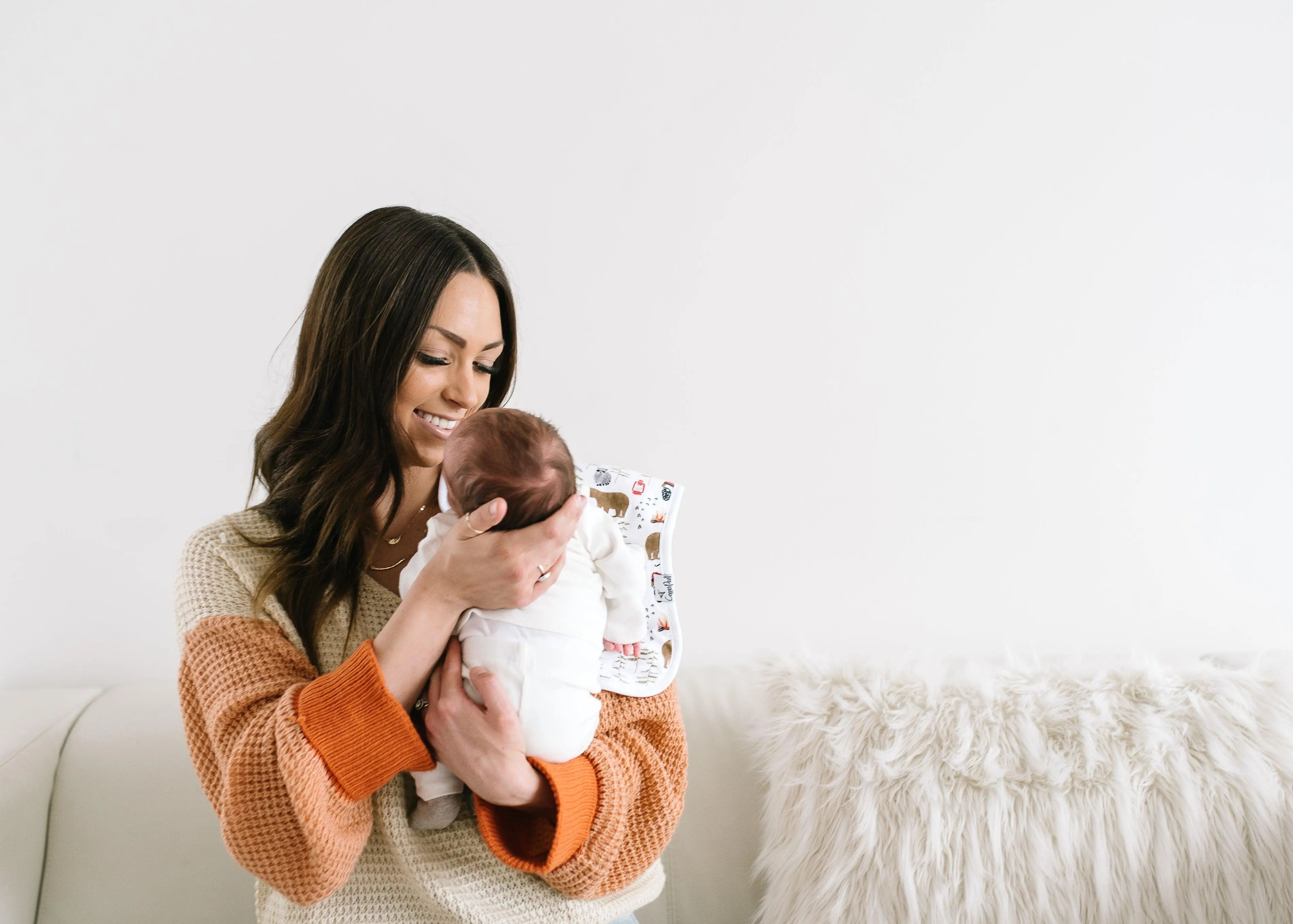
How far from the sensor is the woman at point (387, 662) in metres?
0.95

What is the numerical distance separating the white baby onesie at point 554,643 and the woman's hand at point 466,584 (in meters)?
0.04

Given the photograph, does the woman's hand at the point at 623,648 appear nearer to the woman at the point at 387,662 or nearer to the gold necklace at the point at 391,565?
the woman at the point at 387,662

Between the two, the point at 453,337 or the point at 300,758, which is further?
the point at 453,337

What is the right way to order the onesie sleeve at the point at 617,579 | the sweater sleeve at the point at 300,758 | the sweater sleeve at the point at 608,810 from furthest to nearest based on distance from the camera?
the onesie sleeve at the point at 617,579 < the sweater sleeve at the point at 608,810 < the sweater sleeve at the point at 300,758

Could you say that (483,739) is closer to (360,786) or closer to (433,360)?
(360,786)

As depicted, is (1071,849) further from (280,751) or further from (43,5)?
(43,5)

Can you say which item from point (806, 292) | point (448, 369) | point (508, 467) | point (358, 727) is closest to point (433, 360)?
point (448, 369)

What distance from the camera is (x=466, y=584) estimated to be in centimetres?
100

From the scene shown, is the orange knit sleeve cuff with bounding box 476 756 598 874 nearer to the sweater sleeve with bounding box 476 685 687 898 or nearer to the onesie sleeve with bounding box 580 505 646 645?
the sweater sleeve with bounding box 476 685 687 898

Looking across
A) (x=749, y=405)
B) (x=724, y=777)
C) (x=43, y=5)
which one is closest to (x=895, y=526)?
(x=749, y=405)

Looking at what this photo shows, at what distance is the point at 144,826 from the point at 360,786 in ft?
2.56

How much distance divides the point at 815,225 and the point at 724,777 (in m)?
1.17

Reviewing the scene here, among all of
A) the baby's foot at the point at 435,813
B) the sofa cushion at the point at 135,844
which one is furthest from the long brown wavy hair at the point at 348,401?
the sofa cushion at the point at 135,844

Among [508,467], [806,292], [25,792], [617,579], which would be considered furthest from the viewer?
[806,292]
